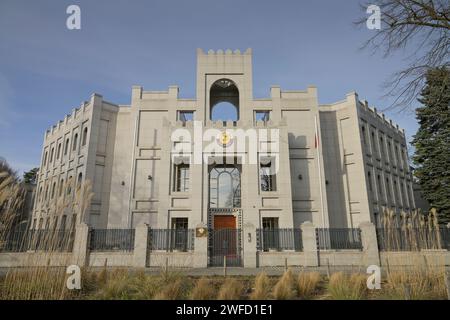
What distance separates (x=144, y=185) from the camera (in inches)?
918

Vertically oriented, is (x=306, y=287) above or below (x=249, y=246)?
below

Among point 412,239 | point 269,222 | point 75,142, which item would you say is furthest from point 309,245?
point 75,142

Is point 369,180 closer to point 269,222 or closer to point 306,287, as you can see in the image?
point 269,222

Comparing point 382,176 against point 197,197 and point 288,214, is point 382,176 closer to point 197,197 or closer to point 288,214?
point 288,214

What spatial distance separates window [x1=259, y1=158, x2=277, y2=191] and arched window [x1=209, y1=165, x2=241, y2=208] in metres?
1.95

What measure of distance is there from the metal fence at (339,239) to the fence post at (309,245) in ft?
2.10

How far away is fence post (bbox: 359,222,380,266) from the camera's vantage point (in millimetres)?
14480

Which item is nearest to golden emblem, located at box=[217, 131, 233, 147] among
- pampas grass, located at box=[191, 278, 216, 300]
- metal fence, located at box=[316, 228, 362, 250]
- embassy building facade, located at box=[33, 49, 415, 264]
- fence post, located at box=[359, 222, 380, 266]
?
embassy building facade, located at box=[33, 49, 415, 264]

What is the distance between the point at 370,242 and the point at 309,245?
340cm

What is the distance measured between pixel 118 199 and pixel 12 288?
1841 centimetres

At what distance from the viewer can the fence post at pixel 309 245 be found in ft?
49.5

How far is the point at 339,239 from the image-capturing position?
53.0 ft

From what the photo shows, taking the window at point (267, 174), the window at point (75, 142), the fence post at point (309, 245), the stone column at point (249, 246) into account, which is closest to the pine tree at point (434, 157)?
the window at point (267, 174)
